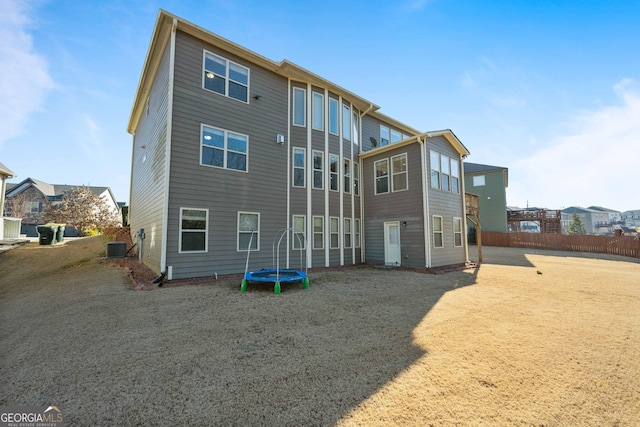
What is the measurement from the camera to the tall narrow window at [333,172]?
11.9 meters

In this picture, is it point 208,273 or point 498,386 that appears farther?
point 208,273

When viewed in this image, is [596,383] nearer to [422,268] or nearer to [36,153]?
[422,268]

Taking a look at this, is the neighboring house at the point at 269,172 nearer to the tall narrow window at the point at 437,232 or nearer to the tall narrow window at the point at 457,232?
the tall narrow window at the point at 437,232

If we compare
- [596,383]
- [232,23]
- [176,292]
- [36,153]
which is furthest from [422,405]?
[36,153]

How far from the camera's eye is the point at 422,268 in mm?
10789

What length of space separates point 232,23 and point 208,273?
9611mm

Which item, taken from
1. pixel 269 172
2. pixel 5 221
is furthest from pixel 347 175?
pixel 5 221

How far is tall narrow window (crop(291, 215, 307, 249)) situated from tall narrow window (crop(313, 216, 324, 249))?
0.54m

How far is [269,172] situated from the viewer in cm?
1009

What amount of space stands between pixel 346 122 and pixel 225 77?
236 inches

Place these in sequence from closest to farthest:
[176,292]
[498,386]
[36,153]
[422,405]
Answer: [422,405], [498,386], [176,292], [36,153]

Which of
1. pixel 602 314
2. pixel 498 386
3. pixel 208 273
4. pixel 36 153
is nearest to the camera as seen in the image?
pixel 498 386

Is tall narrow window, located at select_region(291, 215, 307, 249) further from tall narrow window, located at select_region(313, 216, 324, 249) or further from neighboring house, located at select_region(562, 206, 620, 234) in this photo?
neighboring house, located at select_region(562, 206, 620, 234)

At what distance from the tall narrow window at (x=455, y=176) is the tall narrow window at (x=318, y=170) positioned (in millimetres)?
6673
